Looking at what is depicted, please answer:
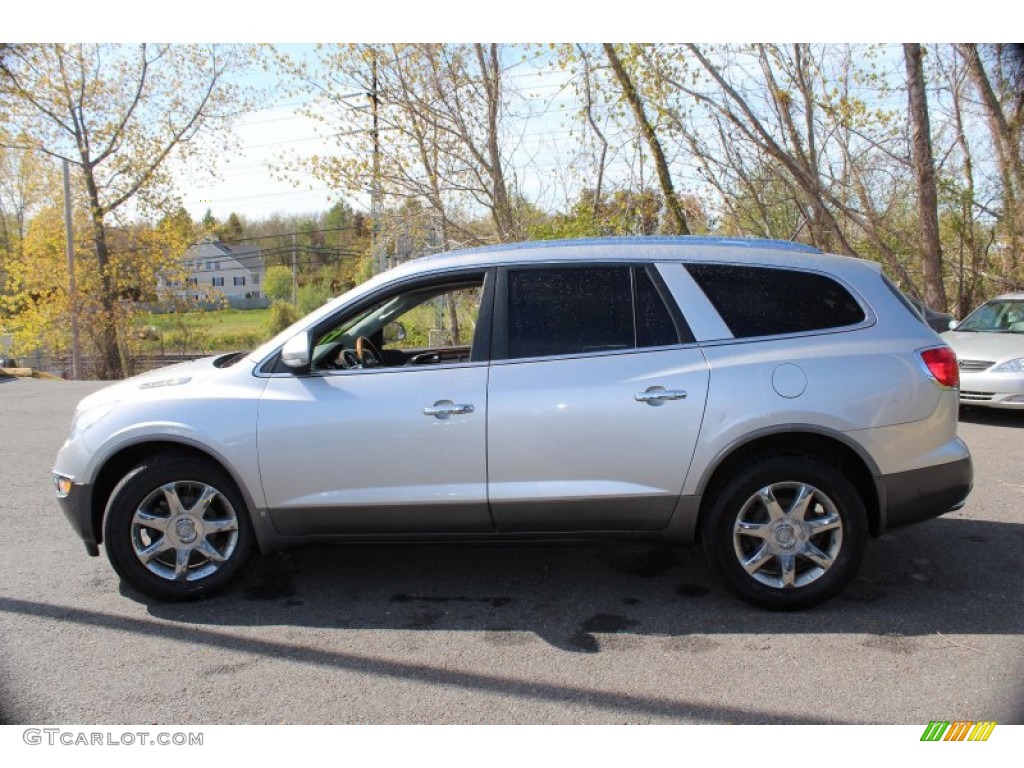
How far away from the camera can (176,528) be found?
4.09m

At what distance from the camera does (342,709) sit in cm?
309

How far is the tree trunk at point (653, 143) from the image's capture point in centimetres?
1368

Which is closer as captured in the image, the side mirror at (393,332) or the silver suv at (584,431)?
the silver suv at (584,431)

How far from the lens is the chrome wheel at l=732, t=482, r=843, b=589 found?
387 cm

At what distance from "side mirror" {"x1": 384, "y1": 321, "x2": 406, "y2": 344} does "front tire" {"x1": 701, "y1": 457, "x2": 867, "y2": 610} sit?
237 cm

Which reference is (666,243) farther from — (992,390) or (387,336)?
(992,390)

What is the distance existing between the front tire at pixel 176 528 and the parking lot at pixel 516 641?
0.15 metres

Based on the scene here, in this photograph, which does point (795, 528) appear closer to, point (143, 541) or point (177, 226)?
point (143, 541)

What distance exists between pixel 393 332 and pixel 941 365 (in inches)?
127

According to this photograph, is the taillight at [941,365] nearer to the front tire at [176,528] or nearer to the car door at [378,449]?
the car door at [378,449]

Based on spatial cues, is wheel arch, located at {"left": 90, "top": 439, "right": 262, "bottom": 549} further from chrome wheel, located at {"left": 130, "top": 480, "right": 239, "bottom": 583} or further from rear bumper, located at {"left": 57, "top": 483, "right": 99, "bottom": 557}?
chrome wheel, located at {"left": 130, "top": 480, "right": 239, "bottom": 583}

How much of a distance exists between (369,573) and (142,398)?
1569 mm

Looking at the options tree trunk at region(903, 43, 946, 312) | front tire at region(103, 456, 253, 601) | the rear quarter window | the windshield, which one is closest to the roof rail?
the rear quarter window

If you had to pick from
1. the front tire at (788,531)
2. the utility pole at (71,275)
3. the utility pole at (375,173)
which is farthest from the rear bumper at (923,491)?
the utility pole at (71,275)
